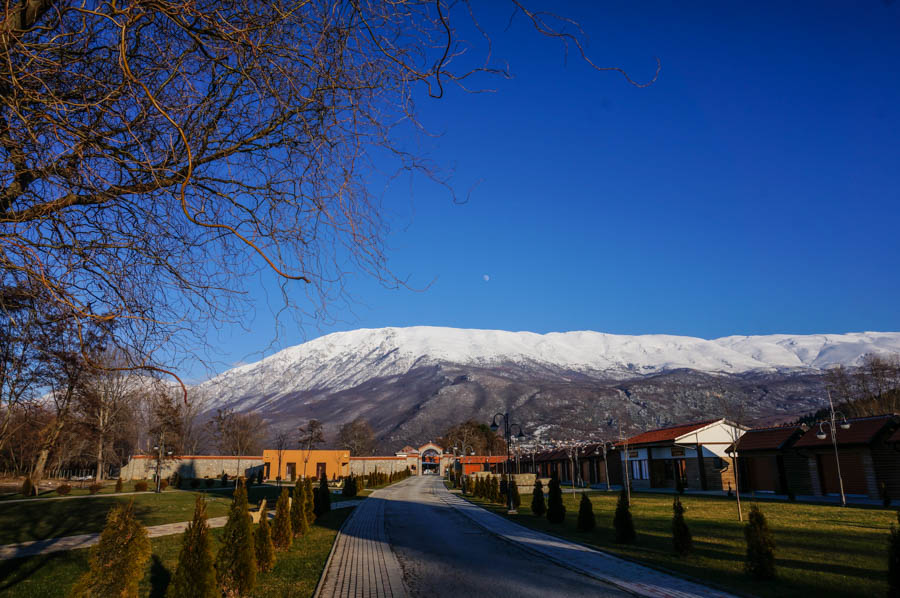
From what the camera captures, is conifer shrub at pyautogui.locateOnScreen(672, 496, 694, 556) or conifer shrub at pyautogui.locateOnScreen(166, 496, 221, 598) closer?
conifer shrub at pyautogui.locateOnScreen(166, 496, 221, 598)

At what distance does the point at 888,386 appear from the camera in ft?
204

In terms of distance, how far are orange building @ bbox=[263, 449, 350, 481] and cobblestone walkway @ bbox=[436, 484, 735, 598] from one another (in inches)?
2202

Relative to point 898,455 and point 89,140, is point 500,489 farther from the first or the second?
point 89,140

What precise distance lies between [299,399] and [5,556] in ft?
51.3

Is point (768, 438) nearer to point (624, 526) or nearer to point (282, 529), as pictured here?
point (624, 526)

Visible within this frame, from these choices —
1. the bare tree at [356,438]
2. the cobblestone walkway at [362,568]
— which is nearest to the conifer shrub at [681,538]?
the cobblestone walkway at [362,568]

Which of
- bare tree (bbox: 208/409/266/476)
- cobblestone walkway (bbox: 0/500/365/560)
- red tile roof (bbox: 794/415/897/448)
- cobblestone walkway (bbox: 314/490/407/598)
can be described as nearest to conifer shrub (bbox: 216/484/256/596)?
cobblestone walkway (bbox: 314/490/407/598)

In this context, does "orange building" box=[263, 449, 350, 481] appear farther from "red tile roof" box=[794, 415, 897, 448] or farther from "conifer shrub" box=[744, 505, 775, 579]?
"conifer shrub" box=[744, 505, 775, 579]

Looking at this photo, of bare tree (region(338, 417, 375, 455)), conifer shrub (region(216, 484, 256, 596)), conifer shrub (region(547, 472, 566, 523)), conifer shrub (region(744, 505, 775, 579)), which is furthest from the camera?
bare tree (region(338, 417, 375, 455))

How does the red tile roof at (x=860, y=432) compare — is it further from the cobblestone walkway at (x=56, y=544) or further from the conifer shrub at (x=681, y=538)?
the cobblestone walkway at (x=56, y=544)

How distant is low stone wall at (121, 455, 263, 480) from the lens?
63562 mm

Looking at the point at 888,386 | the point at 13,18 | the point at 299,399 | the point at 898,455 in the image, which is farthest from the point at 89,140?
the point at 888,386

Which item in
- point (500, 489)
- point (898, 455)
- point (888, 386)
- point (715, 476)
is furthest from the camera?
point (888, 386)

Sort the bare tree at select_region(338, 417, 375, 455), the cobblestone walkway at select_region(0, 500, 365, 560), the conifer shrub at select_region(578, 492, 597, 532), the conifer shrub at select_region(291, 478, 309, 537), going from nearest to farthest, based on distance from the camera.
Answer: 1. the cobblestone walkway at select_region(0, 500, 365, 560)
2. the conifer shrub at select_region(578, 492, 597, 532)
3. the conifer shrub at select_region(291, 478, 309, 537)
4. the bare tree at select_region(338, 417, 375, 455)
